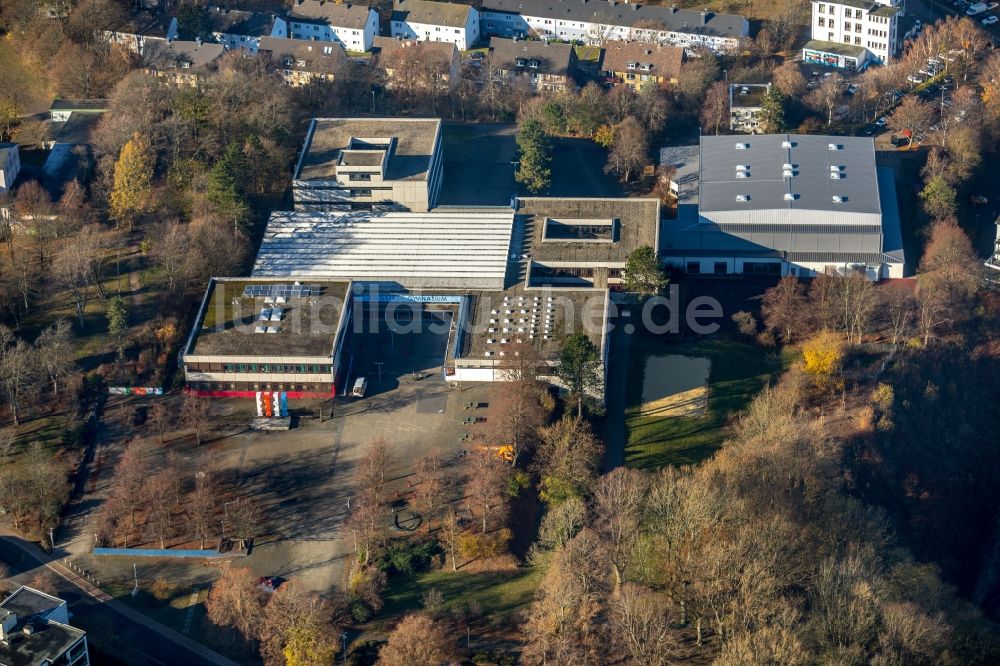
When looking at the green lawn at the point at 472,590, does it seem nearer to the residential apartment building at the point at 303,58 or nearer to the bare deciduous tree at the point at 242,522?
the bare deciduous tree at the point at 242,522

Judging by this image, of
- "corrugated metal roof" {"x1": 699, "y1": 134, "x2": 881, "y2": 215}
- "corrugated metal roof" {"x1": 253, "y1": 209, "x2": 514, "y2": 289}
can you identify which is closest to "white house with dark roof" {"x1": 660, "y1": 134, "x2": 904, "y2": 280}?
"corrugated metal roof" {"x1": 699, "y1": 134, "x2": 881, "y2": 215}

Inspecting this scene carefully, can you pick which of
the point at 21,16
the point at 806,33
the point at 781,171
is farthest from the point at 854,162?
the point at 21,16

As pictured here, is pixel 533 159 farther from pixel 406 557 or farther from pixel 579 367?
pixel 406 557

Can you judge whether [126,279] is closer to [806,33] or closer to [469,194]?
[469,194]

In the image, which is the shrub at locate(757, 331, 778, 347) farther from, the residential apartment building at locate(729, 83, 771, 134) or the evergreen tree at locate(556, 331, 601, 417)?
the residential apartment building at locate(729, 83, 771, 134)

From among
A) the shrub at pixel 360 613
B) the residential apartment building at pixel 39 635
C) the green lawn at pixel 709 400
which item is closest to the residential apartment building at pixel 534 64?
the green lawn at pixel 709 400

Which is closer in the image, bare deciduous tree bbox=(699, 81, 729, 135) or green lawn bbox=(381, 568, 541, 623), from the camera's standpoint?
Answer: green lawn bbox=(381, 568, 541, 623)

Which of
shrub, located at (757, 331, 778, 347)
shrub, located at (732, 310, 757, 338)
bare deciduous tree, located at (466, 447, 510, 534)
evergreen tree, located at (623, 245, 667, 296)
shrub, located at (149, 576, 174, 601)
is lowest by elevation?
shrub, located at (149, 576, 174, 601)
